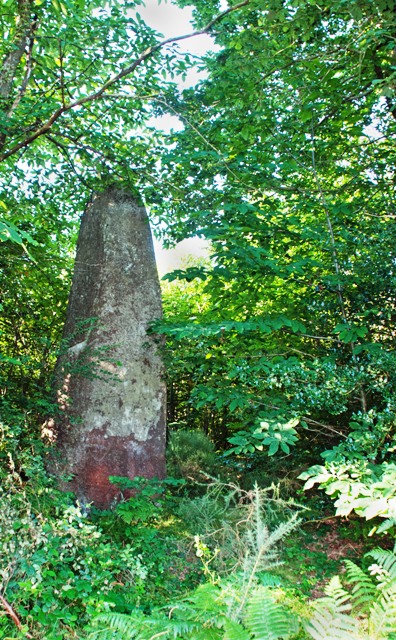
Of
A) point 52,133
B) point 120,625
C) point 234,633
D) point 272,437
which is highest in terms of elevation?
point 52,133

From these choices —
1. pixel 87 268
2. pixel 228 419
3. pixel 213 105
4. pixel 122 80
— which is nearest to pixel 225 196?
pixel 213 105

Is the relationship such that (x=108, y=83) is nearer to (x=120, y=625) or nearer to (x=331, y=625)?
(x=120, y=625)

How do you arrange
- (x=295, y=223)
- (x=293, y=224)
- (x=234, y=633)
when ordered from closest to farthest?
(x=234, y=633) < (x=295, y=223) < (x=293, y=224)

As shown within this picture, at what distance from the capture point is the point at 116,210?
5.36m

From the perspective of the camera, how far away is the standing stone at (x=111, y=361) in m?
4.59

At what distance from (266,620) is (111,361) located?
11.2 ft

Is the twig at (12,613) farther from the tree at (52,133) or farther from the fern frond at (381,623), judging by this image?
the fern frond at (381,623)

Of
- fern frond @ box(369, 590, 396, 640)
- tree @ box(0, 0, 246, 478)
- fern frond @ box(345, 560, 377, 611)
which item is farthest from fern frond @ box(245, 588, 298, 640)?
tree @ box(0, 0, 246, 478)

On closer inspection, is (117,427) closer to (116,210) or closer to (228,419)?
(116,210)

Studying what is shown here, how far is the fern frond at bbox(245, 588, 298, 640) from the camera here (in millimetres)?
1536

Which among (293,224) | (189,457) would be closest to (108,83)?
(293,224)

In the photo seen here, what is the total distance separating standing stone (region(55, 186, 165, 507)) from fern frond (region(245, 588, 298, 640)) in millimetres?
3027

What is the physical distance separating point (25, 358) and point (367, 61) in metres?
4.11

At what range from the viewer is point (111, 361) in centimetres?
473
